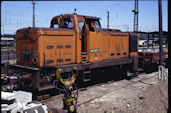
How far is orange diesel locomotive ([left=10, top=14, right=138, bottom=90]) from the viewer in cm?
733

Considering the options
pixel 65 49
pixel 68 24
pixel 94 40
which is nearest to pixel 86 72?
pixel 65 49

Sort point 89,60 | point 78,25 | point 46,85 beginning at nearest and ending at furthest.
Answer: point 46,85, point 78,25, point 89,60

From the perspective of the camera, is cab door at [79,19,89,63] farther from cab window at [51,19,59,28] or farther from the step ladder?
cab window at [51,19,59,28]

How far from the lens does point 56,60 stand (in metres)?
7.99

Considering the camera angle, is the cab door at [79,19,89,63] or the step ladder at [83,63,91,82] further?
the cab door at [79,19,89,63]

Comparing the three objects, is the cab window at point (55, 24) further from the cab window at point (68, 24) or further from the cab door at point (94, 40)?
the cab door at point (94, 40)

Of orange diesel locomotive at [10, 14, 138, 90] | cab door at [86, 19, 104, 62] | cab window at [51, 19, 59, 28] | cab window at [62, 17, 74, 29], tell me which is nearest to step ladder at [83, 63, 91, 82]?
orange diesel locomotive at [10, 14, 138, 90]

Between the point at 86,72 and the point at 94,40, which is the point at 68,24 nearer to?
the point at 94,40

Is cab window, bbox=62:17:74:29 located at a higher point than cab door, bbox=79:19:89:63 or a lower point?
higher

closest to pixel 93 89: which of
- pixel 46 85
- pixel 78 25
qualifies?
pixel 46 85

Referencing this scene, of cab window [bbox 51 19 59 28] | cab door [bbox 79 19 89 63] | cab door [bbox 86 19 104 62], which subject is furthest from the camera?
cab window [bbox 51 19 59 28]

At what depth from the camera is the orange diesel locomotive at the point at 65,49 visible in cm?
733

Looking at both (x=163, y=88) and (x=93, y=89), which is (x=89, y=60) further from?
(x=163, y=88)

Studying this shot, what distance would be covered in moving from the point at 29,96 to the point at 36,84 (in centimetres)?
61
